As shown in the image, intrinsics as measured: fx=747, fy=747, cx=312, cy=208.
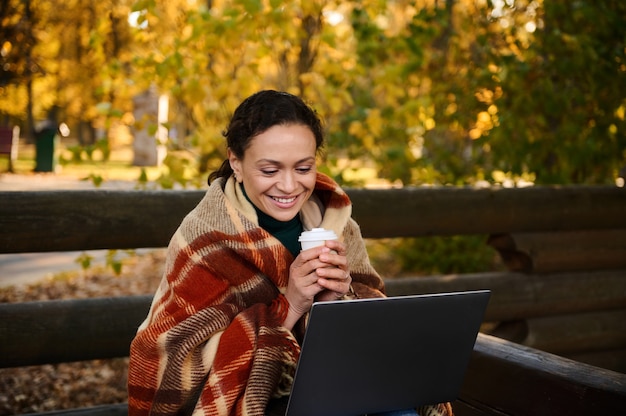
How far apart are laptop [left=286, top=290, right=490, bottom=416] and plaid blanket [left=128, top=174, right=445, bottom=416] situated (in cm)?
27

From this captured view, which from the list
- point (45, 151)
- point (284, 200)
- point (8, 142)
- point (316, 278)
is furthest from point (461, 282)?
point (45, 151)

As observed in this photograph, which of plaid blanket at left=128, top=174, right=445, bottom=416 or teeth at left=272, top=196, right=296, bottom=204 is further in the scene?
teeth at left=272, top=196, right=296, bottom=204

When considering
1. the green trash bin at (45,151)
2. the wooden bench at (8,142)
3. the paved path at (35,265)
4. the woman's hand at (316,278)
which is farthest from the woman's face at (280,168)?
the green trash bin at (45,151)

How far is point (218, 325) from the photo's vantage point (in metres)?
2.07

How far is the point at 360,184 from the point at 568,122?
58.8 inches

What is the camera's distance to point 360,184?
5109mm

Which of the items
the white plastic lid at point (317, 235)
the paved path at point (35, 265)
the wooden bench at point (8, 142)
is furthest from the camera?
the wooden bench at point (8, 142)

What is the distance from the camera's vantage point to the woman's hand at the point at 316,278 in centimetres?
203

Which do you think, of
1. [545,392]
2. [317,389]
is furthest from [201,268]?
[545,392]

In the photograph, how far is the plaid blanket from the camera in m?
2.02

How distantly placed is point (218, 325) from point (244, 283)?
0.19 meters

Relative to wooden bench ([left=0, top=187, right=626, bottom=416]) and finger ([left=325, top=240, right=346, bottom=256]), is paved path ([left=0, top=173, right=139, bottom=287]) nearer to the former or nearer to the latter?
wooden bench ([left=0, top=187, right=626, bottom=416])

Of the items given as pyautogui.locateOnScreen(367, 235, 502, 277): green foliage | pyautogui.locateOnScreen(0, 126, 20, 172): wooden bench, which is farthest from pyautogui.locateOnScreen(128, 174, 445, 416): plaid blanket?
pyautogui.locateOnScreen(0, 126, 20, 172): wooden bench

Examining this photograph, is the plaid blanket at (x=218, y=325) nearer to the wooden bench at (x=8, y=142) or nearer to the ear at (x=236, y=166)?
the ear at (x=236, y=166)
